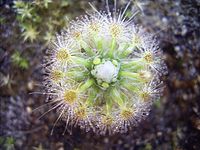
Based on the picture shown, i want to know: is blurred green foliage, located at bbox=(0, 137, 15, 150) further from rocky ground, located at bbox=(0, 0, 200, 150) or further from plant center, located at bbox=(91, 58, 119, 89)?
plant center, located at bbox=(91, 58, 119, 89)

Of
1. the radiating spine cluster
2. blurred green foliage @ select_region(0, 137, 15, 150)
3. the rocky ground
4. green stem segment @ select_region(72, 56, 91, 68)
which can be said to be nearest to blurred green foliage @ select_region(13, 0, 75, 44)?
the rocky ground

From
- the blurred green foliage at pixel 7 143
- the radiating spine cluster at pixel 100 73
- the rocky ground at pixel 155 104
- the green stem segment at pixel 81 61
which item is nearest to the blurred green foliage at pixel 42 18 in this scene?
the rocky ground at pixel 155 104

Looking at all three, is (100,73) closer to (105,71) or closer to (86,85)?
(105,71)

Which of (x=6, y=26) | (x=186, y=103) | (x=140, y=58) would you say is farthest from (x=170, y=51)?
(x=6, y=26)

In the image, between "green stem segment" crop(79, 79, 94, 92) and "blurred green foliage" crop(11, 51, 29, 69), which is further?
"blurred green foliage" crop(11, 51, 29, 69)

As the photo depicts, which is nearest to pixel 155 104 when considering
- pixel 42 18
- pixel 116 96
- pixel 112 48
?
pixel 116 96

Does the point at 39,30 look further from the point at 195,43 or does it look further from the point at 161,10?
the point at 195,43
